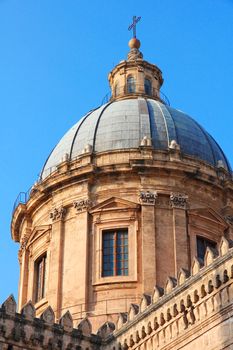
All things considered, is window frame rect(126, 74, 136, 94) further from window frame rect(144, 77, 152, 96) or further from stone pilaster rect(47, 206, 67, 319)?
stone pilaster rect(47, 206, 67, 319)

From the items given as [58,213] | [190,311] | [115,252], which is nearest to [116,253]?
[115,252]

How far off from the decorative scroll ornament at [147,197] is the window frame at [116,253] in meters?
1.50

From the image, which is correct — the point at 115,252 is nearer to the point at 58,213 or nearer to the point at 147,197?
the point at 147,197

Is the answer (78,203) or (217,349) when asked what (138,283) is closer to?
(78,203)

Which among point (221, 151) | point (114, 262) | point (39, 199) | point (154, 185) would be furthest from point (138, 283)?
point (221, 151)

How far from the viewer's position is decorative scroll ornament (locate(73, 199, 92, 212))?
38188 millimetres

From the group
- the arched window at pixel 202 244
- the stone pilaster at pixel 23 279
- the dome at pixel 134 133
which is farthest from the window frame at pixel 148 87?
the stone pilaster at pixel 23 279

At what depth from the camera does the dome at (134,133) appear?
40375 millimetres

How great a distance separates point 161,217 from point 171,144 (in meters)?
3.89

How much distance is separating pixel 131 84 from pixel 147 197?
973cm

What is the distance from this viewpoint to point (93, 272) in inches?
1443

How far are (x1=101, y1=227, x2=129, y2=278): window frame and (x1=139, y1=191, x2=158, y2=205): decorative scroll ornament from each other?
1498mm

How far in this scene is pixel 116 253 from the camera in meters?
37.1

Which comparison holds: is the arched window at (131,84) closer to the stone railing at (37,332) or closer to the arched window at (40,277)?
the arched window at (40,277)
